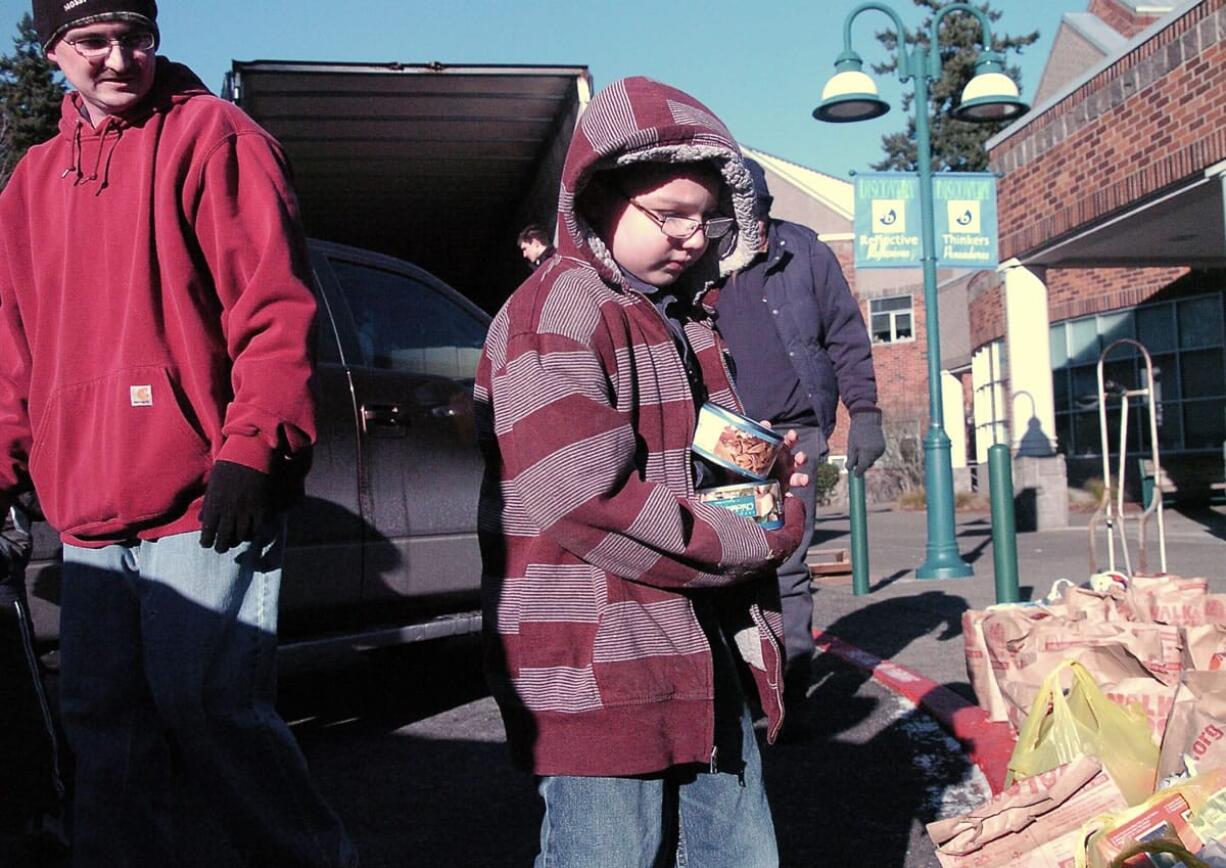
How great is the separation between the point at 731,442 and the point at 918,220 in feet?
31.0

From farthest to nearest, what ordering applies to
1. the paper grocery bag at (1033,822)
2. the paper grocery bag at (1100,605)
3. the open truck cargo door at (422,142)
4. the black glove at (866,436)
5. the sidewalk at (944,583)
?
the open truck cargo door at (422,142), the sidewalk at (944,583), the black glove at (866,436), the paper grocery bag at (1100,605), the paper grocery bag at (1033,822)

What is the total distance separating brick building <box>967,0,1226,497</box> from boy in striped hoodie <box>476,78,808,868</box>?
6186mm

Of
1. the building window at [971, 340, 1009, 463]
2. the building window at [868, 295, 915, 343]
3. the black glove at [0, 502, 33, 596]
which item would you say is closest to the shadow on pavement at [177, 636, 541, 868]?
the black glove at [0, 502, 33, 596]

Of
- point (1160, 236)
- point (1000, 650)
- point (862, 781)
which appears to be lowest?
point (862, 781)

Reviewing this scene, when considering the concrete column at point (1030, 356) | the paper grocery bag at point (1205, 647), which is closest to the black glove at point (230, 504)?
the paper grocery bag at point (1205, 647)

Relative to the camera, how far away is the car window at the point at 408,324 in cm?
507

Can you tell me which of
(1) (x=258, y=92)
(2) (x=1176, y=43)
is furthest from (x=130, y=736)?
(2) (x=1176, y=43)

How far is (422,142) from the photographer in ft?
31.9

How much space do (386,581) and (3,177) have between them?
1281 cm

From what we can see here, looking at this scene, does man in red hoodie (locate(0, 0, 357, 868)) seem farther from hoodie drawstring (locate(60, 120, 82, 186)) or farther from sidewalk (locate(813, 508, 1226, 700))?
sidewalk (locate(813, 508, 1226, 700))

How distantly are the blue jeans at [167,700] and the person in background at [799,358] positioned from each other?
2.33m

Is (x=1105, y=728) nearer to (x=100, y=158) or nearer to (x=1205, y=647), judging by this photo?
(x=1205, y=647)

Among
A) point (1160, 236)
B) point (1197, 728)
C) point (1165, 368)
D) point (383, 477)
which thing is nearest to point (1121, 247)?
point (1160, 236)

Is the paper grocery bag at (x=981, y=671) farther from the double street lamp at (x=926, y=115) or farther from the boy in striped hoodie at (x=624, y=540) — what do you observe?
the double street lamp at (x=926, y=115)
